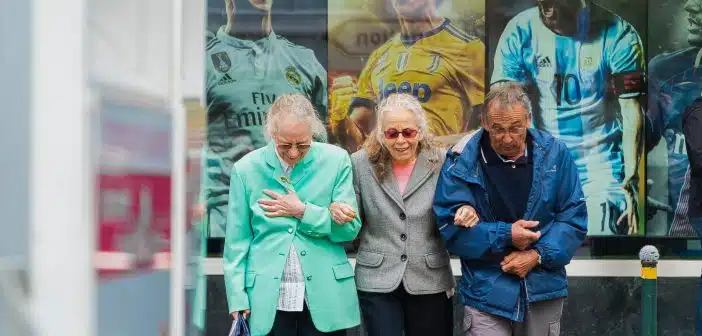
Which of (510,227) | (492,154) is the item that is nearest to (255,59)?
(492,154)

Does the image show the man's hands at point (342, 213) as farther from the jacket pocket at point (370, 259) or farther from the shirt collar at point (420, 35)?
the shirt collar at point (420, 35)

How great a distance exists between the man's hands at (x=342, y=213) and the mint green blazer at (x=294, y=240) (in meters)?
0.03

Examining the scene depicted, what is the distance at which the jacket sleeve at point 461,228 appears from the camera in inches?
199

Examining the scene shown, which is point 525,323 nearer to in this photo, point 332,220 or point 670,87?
point 332,220

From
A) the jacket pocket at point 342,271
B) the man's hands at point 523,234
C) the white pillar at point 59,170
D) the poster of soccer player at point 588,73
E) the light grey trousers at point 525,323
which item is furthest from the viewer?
the poster of soccer player at point 588,73

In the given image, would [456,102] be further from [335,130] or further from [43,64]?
[43,64]

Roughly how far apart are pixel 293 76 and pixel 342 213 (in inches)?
124

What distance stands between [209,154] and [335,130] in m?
0.94

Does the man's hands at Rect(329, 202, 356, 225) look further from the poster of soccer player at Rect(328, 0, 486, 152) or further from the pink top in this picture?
the poster of soccer player at Rect(328, 0, 486, 152)

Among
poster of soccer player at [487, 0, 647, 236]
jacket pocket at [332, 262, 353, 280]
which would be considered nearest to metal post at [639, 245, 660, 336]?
poster of soccer player at [487, 0, 647, 236]

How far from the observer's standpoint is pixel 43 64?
176 cm

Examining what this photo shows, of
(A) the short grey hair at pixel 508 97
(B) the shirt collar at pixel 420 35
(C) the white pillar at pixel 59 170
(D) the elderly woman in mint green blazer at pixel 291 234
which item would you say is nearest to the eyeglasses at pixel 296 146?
(D) the elderly woman in mint green blazer at pixel 291 234

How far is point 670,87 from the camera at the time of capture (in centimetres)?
809

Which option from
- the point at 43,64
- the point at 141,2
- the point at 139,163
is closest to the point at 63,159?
the point at 43,64
